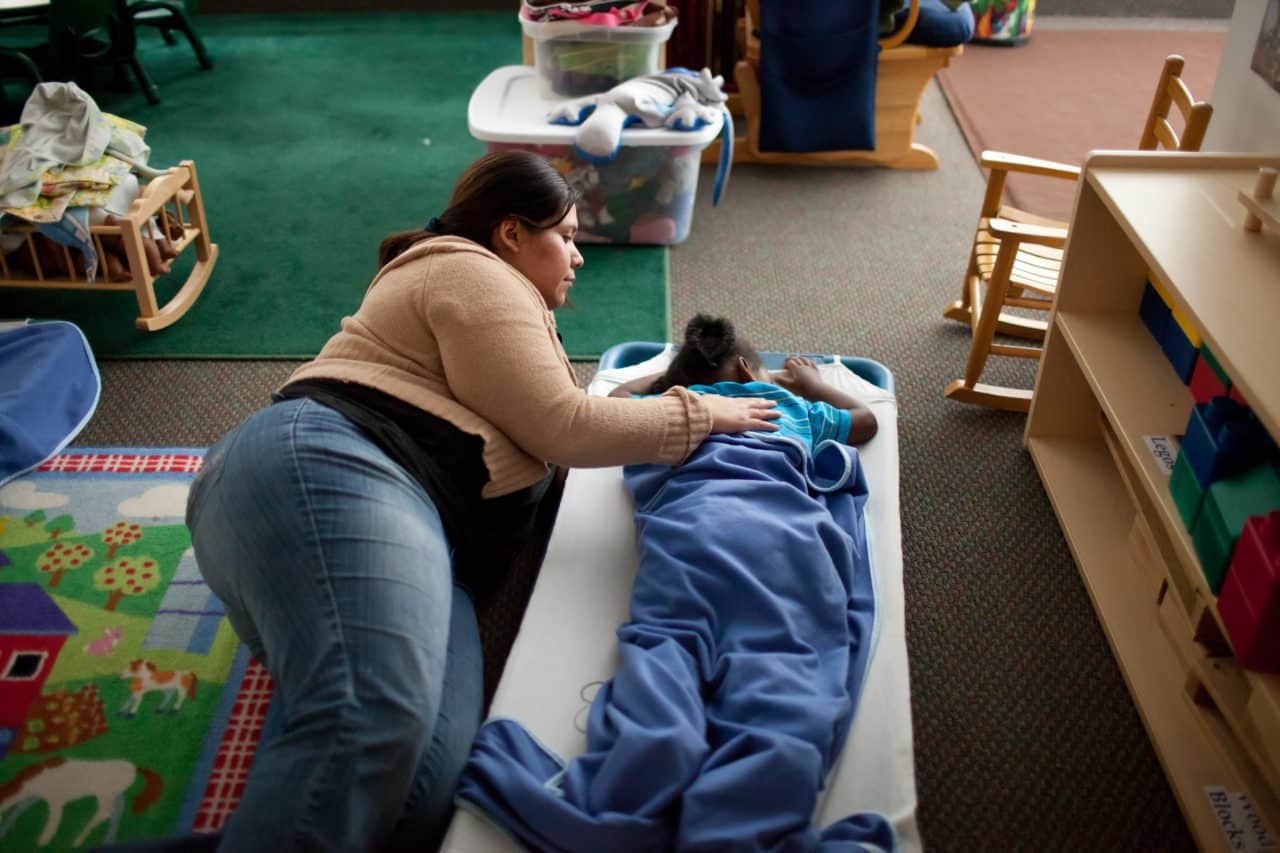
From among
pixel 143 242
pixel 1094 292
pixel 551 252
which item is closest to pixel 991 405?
pixel 1094 292

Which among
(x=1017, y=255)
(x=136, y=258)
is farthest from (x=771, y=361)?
(x=136, y=258)

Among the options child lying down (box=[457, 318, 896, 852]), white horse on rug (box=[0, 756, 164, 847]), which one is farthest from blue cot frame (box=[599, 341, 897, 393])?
white horse on rug (box=[0, 756, 164, 847])

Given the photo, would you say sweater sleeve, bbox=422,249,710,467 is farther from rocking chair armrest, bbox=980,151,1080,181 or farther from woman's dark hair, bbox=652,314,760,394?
rocking chair armrest, bbox=980,151,1080,181

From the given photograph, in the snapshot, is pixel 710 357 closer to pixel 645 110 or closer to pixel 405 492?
pixel 405 492

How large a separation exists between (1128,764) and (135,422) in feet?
6.37

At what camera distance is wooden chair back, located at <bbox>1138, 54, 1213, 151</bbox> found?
6.98 feet

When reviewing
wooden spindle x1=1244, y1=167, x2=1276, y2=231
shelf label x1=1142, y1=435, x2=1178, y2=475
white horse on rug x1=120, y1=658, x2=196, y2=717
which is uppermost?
wooden spindle x1=1244, y1=167, x2=1276, y2=231

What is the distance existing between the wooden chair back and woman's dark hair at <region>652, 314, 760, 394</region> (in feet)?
3.42

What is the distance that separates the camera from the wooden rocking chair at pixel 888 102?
11.1 feet

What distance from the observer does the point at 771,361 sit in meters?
2.15

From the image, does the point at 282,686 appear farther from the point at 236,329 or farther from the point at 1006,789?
the point at 236,329

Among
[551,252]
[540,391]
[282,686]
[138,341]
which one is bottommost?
[138,341]

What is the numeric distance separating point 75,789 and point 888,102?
2926 millimetres

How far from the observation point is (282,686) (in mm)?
1230
